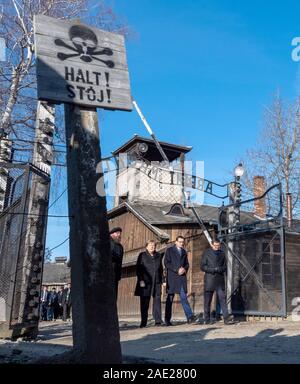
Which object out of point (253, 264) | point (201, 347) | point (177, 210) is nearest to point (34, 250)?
point (201, 347)

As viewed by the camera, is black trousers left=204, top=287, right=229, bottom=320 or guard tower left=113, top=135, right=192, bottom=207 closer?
A: black trousers left=204, top=287, right=229, bottom=320

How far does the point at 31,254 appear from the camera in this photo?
28.1 feet

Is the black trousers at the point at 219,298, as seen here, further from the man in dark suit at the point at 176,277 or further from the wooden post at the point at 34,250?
the wooden post at the point at 34,250

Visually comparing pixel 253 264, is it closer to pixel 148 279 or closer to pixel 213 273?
pixel 213 273

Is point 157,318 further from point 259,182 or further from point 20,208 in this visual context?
point 259,182

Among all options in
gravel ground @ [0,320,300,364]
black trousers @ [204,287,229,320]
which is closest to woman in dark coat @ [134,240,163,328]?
black trousers @ [204,287,229,320]

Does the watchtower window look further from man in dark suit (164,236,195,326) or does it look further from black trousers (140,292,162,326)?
black trousers (140,292,162,326)

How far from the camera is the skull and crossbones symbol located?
492cm

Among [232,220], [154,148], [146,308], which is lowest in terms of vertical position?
[146,308]

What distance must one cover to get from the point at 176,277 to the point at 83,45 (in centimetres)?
696

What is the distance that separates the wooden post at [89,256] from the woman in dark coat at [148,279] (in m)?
6.54

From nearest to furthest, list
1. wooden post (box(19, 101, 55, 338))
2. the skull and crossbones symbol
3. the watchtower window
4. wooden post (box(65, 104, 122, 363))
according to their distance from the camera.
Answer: wooden post (box(65, 104, 122, 363)) → the skull and crossbones symbol → wooden post (box(19, 101, 55, 338)) → the watchtower window

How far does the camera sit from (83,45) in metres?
5.01

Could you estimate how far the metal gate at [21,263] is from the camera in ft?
26.0
